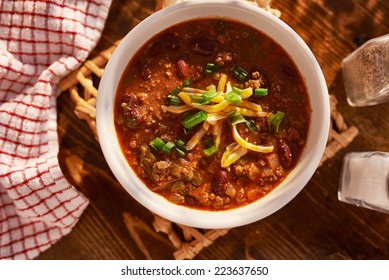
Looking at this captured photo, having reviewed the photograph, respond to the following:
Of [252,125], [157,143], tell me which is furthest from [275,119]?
[157,143]

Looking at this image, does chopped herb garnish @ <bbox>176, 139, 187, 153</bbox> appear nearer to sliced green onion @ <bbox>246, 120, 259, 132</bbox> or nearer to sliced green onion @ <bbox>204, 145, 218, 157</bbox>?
sliced green onion @ <bbox>204, 145, 218, 157</bbox>

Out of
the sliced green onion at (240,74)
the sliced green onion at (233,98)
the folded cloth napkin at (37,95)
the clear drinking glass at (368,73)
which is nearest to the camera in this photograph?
the sliced green onion at (233,98)

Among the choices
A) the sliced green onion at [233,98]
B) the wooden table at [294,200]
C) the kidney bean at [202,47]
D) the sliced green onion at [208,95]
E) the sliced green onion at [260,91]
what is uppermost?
the kidney bean at [202,47]

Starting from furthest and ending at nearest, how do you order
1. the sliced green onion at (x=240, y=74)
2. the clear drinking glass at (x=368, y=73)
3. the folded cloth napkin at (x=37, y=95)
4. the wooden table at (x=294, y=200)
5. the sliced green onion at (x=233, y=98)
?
1. the wooden table at (x=294, y=200)
2. the folded cloth napkin at (x=37, y=95)
3. the clear drinking glass at (x=368, y=73)
4. the sliced green onion at (x=240, y=74)
5. the sliced green onion at (x=233, y=98)

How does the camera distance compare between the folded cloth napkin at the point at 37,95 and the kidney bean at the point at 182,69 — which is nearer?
the kidney bean at the point at 182,69

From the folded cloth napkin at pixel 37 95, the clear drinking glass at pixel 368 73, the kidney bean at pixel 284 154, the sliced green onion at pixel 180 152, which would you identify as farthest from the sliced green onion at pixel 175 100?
the clear drinking glass at pixel 368 73

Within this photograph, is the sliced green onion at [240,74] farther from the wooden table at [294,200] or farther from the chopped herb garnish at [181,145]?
the wooden table at [294,200]

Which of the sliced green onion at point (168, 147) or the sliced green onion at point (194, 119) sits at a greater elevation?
the sliced green onion at point (194, 119)

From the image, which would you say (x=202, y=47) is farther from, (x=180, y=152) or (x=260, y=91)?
(x=180, y=152)
